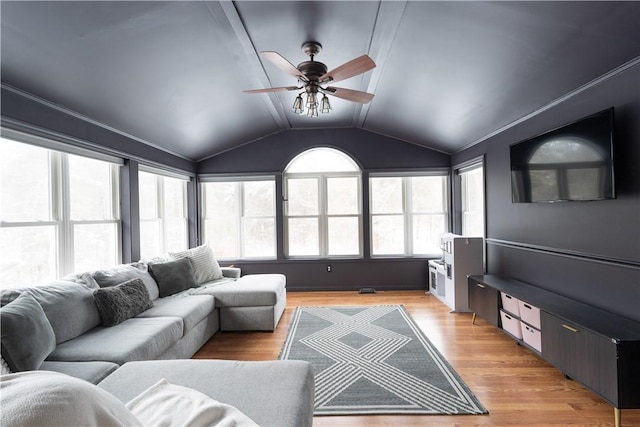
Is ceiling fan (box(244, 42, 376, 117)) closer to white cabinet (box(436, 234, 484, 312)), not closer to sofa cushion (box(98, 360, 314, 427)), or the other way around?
sofa cushion (box(98, 360, 314, 427))

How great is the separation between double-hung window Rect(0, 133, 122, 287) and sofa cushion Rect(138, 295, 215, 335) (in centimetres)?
92

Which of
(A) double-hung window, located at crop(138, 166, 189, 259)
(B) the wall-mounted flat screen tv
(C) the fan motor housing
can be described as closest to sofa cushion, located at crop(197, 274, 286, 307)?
(A) double-hung window, located at crop(138, 166, 189, 259)

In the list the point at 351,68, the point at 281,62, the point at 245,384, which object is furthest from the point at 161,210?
the point at 245,384

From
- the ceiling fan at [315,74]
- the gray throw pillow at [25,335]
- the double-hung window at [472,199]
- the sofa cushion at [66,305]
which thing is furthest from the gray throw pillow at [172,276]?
the double-hung window at [472,199]

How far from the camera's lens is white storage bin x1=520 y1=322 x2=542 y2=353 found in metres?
2.58

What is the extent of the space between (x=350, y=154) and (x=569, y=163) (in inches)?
132

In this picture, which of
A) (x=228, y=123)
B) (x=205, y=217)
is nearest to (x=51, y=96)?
(x=228, y=123)

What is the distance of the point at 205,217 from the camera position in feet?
18.6

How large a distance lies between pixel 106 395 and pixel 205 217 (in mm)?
4980

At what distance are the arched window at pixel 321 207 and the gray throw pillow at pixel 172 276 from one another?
209cm

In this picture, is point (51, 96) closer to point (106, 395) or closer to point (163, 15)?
point (163, 15)

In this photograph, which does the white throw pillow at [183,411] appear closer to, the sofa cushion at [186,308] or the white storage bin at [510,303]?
the sofa cushion at [186,308]

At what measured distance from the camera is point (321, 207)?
5.62m

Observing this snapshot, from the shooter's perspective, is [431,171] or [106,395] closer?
[106,395]
